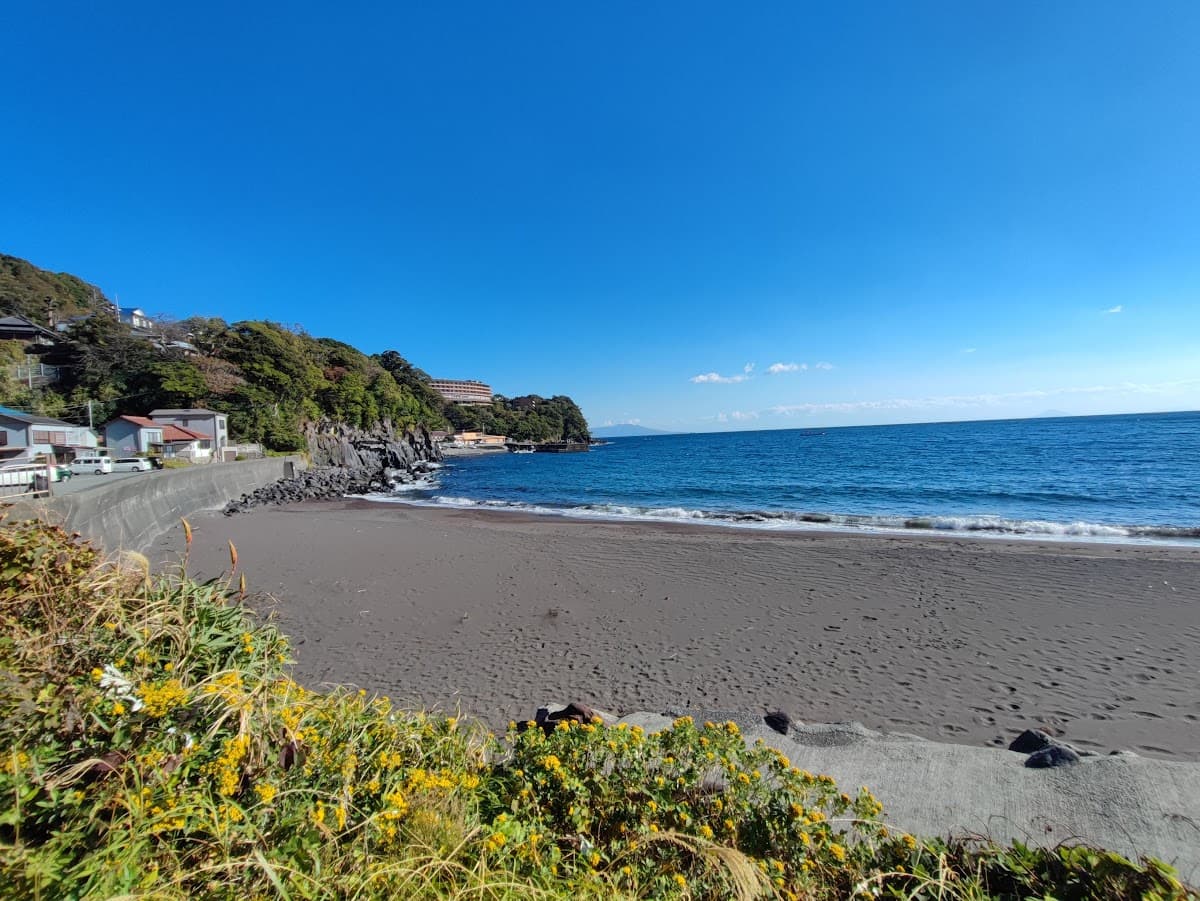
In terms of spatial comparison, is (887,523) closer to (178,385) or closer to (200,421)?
(200,421)

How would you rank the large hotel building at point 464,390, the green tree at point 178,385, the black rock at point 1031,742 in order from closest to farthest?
the black rock at point 1031,742
the green tree at point 178,385
the large hotel building at point 464,390

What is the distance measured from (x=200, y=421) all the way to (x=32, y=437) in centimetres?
1208

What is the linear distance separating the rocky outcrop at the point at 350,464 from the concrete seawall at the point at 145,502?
3.79 feet

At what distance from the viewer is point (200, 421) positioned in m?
36.7

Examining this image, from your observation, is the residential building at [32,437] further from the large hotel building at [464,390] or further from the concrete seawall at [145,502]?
the large hotel building at [464,390]

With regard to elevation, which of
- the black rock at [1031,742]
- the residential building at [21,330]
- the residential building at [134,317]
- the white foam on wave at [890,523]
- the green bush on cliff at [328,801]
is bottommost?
the white foam on wave at [890,523]

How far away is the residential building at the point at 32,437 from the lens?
22953 millimetres

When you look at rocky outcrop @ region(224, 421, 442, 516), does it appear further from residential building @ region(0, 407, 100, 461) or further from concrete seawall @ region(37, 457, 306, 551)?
residential building @ region(0, 407, 100, 461)

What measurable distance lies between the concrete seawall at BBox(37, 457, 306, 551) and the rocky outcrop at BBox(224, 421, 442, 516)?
3.79 feet

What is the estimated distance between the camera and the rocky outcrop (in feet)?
91.4

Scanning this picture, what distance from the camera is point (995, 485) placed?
2514 centimetres

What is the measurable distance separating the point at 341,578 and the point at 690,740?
406 inches

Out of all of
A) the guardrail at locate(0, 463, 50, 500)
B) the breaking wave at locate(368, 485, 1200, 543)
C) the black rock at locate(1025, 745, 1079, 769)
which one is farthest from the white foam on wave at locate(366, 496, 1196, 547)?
the guardrail at locate(0, 463, 50, 500)

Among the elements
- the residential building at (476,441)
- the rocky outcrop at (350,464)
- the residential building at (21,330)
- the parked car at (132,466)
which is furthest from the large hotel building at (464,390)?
the parked car at (132,466)
